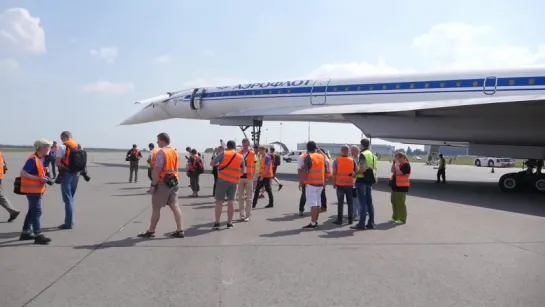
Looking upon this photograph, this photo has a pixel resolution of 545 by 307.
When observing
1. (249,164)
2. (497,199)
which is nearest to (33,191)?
(249,164)

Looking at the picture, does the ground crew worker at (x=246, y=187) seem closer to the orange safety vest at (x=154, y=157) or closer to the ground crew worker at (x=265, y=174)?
the ground crew worker at (x=265, y=174)

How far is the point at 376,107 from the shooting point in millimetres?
17125

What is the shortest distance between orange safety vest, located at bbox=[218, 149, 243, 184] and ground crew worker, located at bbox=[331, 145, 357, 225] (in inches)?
74.2

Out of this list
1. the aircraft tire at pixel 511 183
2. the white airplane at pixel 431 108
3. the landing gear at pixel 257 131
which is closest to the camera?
the white airplane at pixel 431 108

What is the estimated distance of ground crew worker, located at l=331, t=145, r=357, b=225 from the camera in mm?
8086

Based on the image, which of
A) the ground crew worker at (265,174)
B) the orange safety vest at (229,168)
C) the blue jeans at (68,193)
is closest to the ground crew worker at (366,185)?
the orange safety vest at (229,168)

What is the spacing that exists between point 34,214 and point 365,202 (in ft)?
17.1

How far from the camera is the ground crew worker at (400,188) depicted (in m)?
8.27

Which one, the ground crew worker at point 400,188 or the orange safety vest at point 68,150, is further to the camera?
the ground crew worker at point 400,188

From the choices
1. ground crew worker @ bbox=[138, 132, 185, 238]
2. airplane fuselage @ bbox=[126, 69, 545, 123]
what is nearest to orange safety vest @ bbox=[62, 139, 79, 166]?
ground crew worker @ bbox=[138, 132, 185, 238]

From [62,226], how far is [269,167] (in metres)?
4.66

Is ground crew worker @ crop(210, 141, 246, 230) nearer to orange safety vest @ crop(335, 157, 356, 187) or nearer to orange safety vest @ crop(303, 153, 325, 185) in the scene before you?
orange safety vest @ crop(303, 153, 325, 185)

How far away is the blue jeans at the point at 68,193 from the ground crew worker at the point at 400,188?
5654 mm

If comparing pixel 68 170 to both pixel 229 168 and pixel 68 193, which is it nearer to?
pixel 68 193
